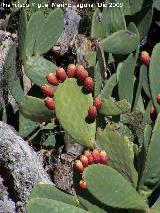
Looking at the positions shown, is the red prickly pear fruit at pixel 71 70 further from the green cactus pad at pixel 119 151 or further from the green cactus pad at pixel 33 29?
the green cactus pad at pixel 33 29

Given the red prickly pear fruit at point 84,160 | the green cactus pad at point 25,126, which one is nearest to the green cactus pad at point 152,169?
the red prickly pear fruit at point 84,160

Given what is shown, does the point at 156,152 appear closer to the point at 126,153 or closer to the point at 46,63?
the point at 126,153

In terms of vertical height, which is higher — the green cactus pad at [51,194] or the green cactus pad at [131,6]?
the green cactus pad at [131,6]

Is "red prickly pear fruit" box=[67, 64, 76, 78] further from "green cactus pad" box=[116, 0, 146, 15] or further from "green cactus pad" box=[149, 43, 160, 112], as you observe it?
"green cactus pad" box=[116, 0, 146, 15]

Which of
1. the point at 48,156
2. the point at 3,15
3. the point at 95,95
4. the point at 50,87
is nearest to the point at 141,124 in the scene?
the point at 95,95

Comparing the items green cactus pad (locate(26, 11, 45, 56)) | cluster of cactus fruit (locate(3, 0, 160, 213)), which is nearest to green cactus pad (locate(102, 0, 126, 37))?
cluster of cactus fruit (locate(3, 0, 160, 213))

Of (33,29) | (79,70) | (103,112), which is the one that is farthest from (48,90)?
(33,29)
